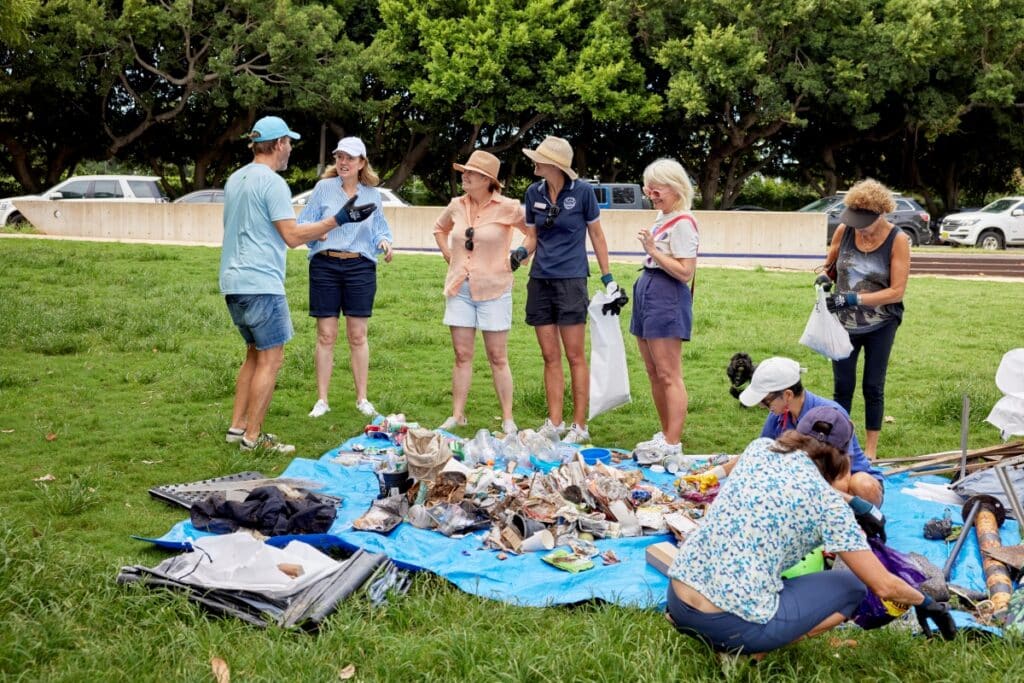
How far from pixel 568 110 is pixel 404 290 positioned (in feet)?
65.6

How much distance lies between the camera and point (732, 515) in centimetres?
344

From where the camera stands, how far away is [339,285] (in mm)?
7301

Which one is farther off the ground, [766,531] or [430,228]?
[430,228]

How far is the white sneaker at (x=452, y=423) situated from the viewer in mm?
7160

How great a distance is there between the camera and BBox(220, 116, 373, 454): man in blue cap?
6164 mm

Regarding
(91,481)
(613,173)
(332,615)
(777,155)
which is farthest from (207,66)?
(332,615)

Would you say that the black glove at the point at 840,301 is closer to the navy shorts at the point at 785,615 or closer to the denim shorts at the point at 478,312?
the denim shorts at the point at 478,312

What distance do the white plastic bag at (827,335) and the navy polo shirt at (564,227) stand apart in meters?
1.48

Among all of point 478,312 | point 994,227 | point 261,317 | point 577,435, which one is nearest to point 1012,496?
point 577,435

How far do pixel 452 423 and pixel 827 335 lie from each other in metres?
2.56

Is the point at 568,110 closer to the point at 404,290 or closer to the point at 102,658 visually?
the point at 404,290

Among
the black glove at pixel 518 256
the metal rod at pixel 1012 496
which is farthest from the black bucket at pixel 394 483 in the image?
the metal rod at pixel 1012 496

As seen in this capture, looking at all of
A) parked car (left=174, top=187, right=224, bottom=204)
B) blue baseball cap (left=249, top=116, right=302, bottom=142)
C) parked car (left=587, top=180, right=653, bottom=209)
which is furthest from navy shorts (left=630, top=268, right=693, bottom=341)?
parked car (left=174, top=187, right=224, bottom=204)

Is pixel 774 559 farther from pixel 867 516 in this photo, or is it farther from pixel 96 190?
pixel 96 190
